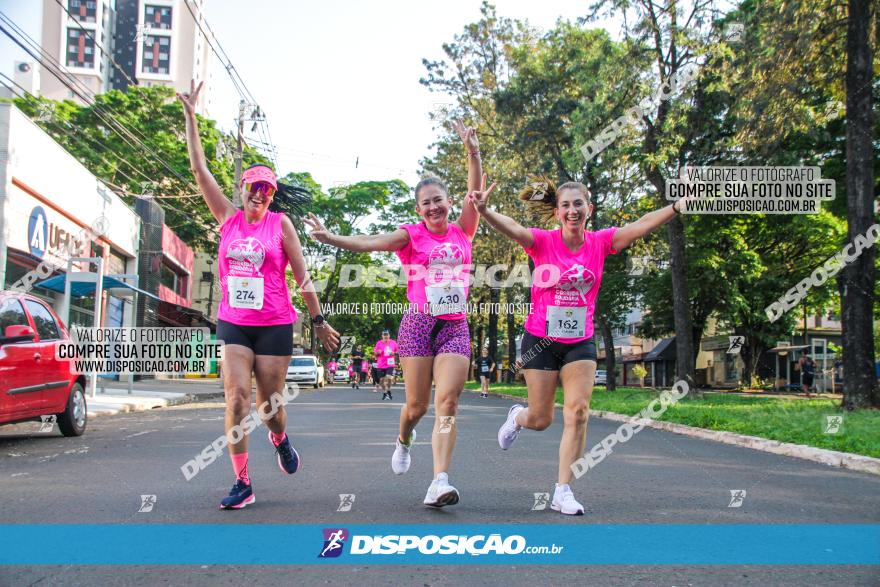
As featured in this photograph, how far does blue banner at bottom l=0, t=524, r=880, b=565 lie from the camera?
3701 mm

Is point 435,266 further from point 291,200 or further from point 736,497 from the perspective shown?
point 736,497

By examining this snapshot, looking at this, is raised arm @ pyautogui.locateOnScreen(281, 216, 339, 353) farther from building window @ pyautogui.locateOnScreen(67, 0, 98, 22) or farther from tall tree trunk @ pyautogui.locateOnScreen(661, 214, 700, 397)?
building window @ pyautogui.locateOnScreen(67, 0, 98, 22)

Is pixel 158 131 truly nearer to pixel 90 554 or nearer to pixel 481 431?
pixel 481 431

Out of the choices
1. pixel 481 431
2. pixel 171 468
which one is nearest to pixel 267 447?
pixel 171 468

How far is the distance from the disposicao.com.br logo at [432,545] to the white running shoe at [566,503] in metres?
0.70

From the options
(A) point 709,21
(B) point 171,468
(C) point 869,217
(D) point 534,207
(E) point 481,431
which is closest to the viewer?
(D) point 534,207

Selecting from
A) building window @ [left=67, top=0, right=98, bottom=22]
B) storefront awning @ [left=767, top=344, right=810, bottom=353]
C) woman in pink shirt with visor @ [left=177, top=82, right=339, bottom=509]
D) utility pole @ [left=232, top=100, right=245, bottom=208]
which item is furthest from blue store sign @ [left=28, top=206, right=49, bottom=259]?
building window @ [left=67, top=0, right=98, bottom=22]

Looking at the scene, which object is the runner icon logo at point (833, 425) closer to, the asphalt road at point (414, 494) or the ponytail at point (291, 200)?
the asphalt road at point (414, 494)

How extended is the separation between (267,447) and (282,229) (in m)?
4.40

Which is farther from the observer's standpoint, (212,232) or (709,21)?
(212,232)

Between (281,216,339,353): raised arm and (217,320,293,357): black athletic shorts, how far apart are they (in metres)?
0.25

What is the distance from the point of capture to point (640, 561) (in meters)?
3.69

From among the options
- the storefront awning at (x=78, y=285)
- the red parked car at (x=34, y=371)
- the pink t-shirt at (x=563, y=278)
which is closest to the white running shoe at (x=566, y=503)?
the pink t-shirt at (x=563, y=278)

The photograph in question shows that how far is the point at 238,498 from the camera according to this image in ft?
16.0
